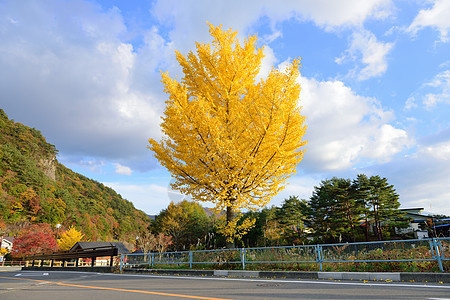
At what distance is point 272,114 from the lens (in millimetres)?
9180

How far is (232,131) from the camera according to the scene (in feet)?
32.9

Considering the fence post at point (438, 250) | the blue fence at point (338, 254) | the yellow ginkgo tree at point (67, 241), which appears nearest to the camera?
the fence post at point (438, 250)

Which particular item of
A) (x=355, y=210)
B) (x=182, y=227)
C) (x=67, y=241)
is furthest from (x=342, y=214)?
(x=67, y=241)

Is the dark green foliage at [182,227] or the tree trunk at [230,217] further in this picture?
the dark green foliage at [182,227]

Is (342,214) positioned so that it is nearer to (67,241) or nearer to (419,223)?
(419,223)

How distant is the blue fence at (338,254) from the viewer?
694 centimetres

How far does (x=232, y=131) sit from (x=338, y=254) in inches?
209

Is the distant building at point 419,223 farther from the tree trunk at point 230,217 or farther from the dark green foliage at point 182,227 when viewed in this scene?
the tree trunk at point 230,217

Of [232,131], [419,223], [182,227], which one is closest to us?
[232,131]

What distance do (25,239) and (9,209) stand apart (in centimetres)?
2674

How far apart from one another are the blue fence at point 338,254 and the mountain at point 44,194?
39.3 m

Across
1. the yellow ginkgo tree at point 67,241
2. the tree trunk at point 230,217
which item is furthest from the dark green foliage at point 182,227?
the tree trunk at point 230,217

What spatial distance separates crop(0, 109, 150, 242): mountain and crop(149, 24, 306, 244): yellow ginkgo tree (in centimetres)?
3982

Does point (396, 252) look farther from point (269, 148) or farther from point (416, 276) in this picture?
point (269, 148)
